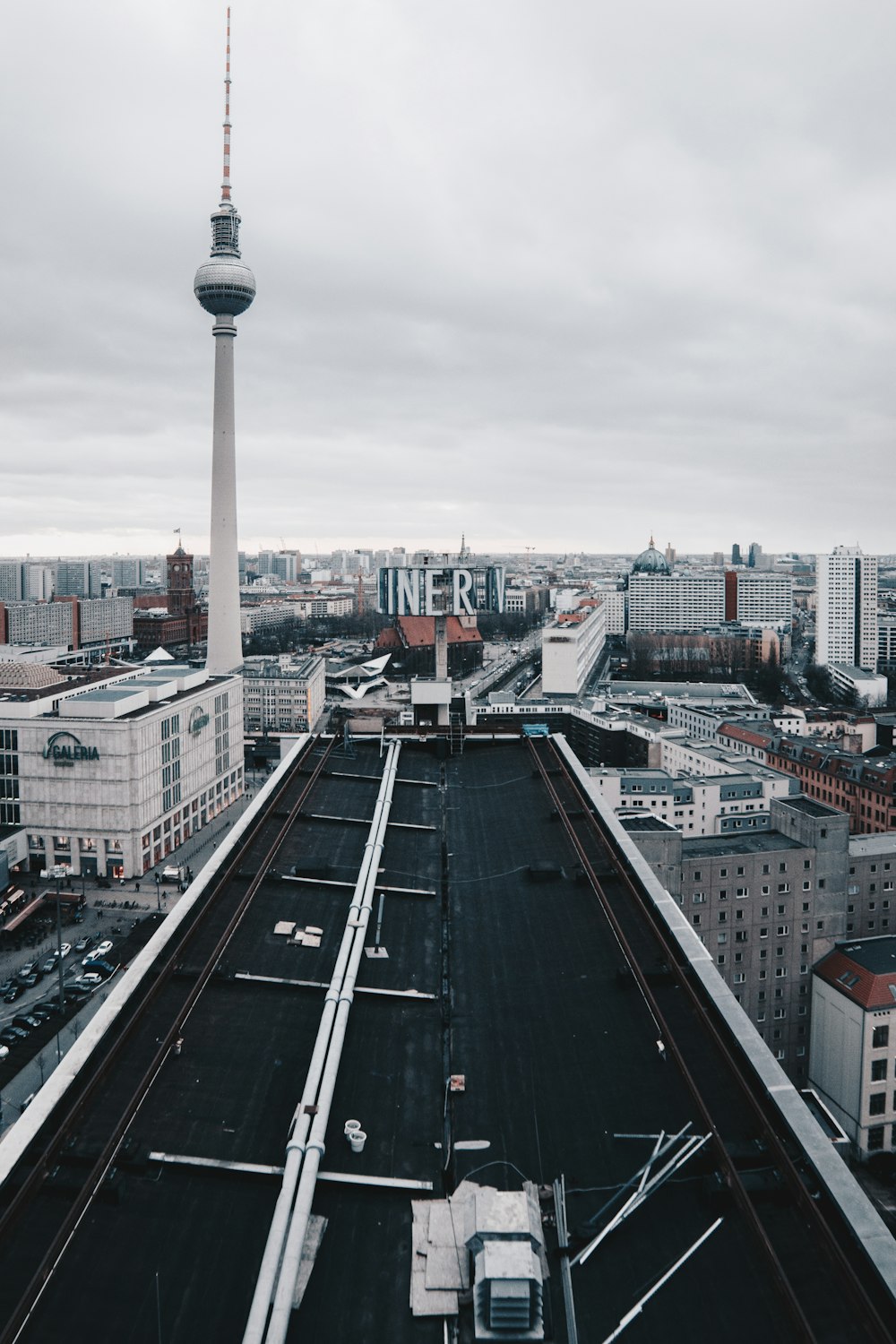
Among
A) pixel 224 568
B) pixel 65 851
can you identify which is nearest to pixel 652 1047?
pixel 65 851

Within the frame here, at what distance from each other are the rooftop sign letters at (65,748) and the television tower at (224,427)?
37181 millimetres

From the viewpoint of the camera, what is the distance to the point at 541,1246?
9227mm

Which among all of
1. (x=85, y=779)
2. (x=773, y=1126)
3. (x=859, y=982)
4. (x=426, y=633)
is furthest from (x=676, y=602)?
(x=773, y=1126)

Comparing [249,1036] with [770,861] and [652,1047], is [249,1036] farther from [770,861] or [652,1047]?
[770,861]

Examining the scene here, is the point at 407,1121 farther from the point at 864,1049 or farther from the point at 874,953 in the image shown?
the point at 874,953

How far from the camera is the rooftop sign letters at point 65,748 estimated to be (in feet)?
155

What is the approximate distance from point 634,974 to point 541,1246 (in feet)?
18.7

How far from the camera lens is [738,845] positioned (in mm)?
35406

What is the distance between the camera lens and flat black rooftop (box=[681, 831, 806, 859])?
34219mm

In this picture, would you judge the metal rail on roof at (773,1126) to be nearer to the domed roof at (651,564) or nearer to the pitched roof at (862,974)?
the pitched roof at (862,974)

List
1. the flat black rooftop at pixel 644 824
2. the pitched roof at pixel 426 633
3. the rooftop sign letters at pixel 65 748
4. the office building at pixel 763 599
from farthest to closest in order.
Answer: the office building at pixel 763 599, the pitched roof at pixel 426 633, the rooftop sign letters at pixel 65 748, the flat black rooftop at pixel 644 824

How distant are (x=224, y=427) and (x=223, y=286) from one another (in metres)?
14.8

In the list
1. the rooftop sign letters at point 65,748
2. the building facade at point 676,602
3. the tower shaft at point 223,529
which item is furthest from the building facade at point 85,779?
the building facade at point 676,602

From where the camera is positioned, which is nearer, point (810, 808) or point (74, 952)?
point (810, 808)
